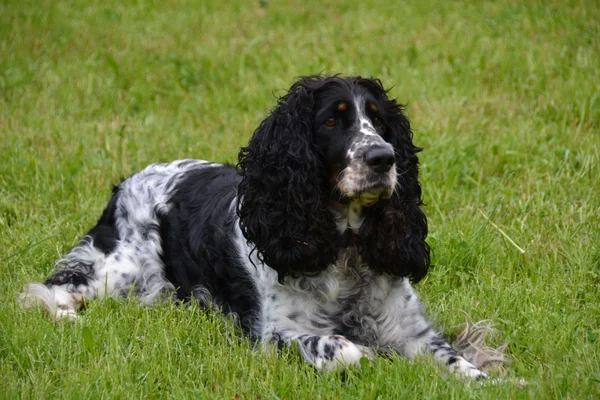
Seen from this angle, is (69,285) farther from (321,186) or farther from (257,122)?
(257,122)

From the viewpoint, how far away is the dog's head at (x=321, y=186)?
431cm

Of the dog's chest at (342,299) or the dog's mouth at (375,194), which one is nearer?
the dog's mouth at (375,194)

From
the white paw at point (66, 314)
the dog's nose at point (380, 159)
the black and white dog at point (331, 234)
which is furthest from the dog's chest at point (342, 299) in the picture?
the white paw at point (66, 314)

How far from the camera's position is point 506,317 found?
4.75 meters

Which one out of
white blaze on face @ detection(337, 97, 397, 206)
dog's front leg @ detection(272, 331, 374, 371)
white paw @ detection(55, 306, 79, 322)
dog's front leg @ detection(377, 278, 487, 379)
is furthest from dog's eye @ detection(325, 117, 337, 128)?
white paw @ detection(55, 306, 79, 322)

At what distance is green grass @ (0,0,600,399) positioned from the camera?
4.00 metres

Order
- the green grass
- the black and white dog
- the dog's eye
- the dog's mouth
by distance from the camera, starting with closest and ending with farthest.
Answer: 1. the green grass
2. the dog's mouth
3. the black and white dog
4. the dog's eye

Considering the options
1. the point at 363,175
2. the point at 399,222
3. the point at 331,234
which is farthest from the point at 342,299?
the point at 363,175

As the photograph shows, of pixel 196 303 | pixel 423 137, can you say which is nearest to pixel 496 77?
pixel 423 137

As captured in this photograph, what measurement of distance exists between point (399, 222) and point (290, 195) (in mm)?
613

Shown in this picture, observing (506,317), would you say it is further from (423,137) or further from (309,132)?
(423,137)

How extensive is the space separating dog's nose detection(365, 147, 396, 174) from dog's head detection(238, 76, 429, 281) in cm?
14

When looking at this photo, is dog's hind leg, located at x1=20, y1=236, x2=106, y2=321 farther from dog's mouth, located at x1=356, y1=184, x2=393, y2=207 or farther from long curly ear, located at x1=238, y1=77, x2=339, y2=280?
dog's mouth, located at x1=356, y1=184, x2=393, y2=207

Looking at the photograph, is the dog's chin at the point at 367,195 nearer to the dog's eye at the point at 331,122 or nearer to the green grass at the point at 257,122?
the dog's eye at the point at 331,122
